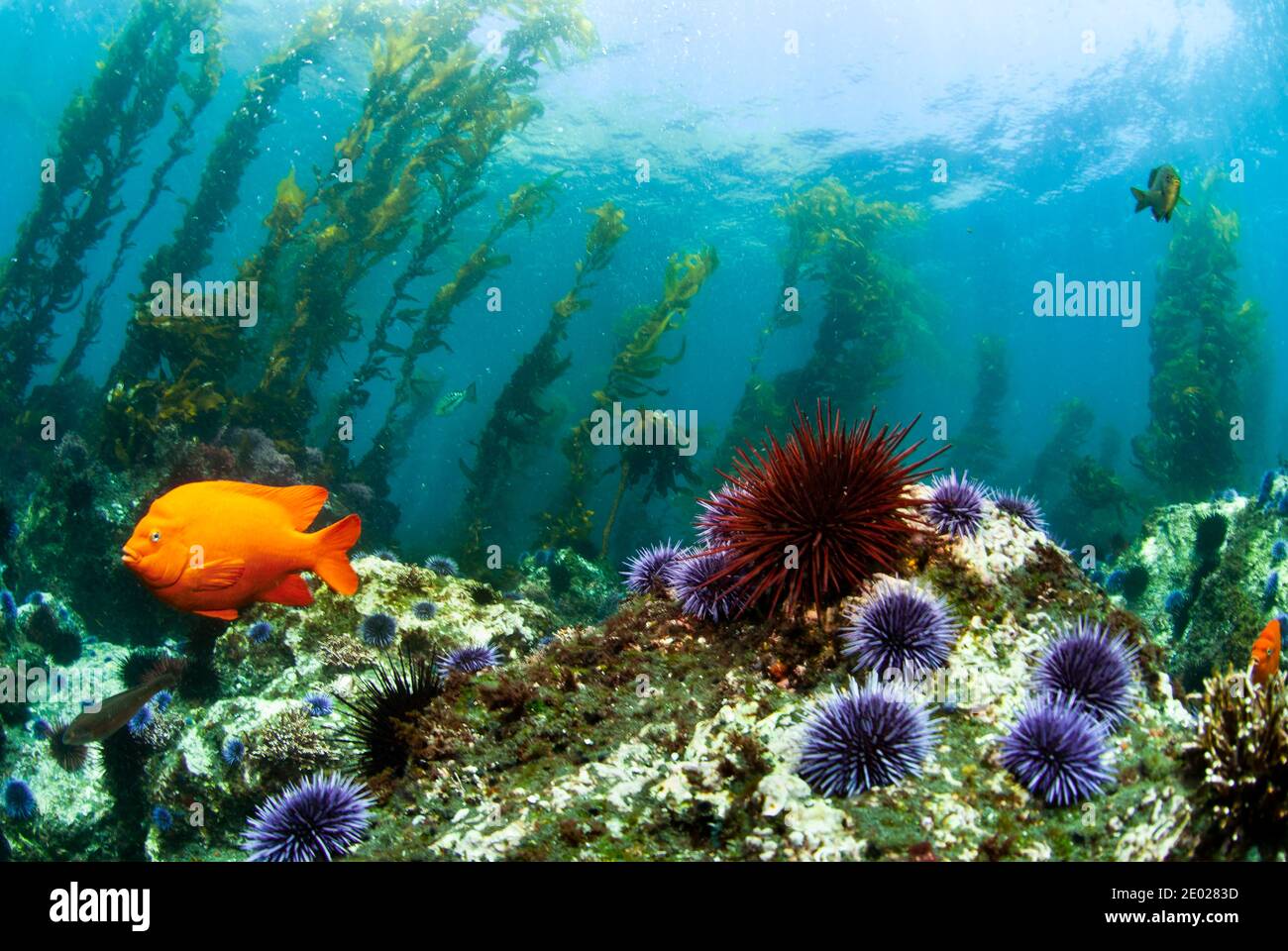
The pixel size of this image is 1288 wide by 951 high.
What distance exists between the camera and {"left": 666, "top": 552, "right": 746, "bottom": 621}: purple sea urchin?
3883 millimetres

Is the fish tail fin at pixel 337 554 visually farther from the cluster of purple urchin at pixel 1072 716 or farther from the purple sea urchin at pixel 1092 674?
the purple sea urchin at pixel 1092 674

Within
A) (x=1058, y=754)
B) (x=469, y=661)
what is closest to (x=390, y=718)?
(x=469, y=661)

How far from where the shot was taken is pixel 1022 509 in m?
4.10

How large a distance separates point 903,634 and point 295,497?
3.78m

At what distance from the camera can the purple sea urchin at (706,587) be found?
12.7 ft

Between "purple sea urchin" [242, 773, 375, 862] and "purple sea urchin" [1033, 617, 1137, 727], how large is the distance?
310 cm

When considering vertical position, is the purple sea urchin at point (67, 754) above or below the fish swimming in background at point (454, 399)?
below

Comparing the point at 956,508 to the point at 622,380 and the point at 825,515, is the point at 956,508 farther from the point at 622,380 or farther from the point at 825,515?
the point at 622,380

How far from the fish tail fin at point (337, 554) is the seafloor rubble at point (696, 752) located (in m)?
→ 0.97

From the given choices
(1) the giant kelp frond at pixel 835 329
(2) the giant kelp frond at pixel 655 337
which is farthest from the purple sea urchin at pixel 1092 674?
(1) the giant kelp frond at pixel 835 329

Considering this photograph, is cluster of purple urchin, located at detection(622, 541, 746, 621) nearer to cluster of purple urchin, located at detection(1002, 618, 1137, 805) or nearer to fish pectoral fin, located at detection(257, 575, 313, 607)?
cluster of purple urchin, located at detection(1002, 618, 1137, 805)

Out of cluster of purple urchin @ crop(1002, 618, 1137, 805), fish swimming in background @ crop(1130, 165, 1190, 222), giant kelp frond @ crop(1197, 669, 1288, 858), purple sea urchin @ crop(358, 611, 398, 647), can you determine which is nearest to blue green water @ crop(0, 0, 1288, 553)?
fish swimming in background @ crop(1130, 165, 1190, 222)
